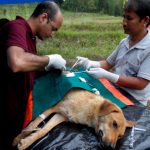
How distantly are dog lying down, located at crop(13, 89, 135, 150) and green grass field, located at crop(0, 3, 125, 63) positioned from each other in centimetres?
559

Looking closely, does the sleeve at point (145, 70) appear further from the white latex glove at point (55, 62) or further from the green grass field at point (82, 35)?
the green grass field at point (82, 35)

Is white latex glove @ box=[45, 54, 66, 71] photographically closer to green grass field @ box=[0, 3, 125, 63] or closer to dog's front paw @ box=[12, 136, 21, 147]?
dog's front paw @ box=[12, 136, 21, 147]

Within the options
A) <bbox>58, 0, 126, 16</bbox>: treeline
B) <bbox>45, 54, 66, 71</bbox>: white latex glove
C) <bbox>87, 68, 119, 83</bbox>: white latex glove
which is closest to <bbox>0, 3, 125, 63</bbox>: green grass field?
<bbox>58, 0, 126, 16</bbox>: treeline

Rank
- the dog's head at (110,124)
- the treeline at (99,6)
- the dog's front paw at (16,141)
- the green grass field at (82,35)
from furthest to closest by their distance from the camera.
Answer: the treeline at (99,6) → the green grass field at (82,35) → the dog's front paw at (16,141) → the dog's head at (110,124)

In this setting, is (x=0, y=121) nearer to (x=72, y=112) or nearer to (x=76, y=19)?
(x=72, y=112)

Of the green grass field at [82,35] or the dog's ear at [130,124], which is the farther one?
the green grass field at [82,35]

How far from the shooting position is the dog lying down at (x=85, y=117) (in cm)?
310

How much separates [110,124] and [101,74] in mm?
702

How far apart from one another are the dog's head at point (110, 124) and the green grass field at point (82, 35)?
5.74 metres

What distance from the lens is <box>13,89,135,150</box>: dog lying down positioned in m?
3.10

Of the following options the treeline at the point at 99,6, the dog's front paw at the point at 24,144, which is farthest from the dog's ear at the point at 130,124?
the treeline at the point at 99,6

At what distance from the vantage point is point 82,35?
12266 millimetres

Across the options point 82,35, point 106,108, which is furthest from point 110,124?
point 82,35

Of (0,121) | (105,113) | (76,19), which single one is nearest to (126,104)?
(105,113)
